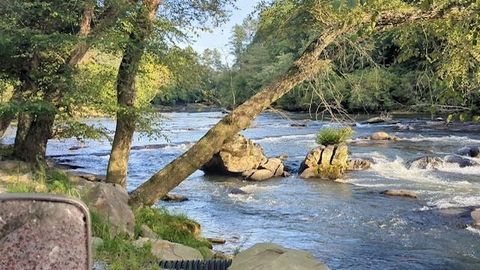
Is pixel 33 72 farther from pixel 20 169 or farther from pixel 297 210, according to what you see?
pixel 297 210

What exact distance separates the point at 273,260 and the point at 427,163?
13979 mm

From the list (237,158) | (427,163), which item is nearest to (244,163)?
(237,158)

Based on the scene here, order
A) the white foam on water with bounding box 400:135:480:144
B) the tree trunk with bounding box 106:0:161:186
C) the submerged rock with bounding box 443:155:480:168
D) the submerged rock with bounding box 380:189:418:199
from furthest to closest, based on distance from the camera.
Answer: the white foam on water with bounding box 400:135:480:144, the submerged rock with bounding box 443:155:480:168, the submerged rock with bounding box 380:189:418:199, the tree trunk with bounding box 106:0:161:186

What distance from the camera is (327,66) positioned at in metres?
7.43

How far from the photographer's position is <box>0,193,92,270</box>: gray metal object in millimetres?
1090

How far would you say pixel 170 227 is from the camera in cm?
784

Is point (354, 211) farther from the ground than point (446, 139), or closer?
closer

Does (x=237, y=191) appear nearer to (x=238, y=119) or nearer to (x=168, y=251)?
(x=238, y=119)

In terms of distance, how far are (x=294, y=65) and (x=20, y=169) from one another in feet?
14.6

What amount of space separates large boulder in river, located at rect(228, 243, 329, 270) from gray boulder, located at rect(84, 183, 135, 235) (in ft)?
5.66

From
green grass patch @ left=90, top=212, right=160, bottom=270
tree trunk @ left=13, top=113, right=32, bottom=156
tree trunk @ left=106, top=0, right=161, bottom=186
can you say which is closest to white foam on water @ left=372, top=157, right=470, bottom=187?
tree trunk @ left=106, top=0, right=161, bottom=186

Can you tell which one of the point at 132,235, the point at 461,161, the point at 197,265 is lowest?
the point at 461,161

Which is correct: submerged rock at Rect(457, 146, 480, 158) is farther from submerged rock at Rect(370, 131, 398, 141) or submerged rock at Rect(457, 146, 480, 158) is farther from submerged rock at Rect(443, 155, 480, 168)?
submerged rock at Rect(370, 131, 398, 141)

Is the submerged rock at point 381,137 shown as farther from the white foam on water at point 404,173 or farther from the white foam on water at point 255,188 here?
the white foam on water at point 255,188
